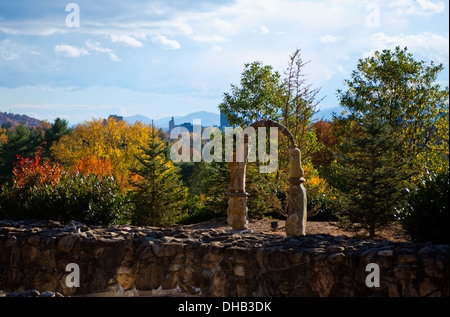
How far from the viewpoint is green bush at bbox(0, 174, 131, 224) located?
873 centimetres

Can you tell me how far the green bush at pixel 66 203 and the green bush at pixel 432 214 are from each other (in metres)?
5.64

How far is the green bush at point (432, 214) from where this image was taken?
5328 millimetres

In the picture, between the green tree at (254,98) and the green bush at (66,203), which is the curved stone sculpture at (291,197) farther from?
the green tree at (254,98)

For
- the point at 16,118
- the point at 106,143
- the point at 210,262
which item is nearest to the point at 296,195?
the point at 210,262


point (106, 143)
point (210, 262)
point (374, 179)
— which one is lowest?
point (210, 262)

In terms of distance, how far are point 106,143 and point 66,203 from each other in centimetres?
2254

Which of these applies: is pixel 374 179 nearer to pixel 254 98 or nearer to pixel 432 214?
pixel 432 214

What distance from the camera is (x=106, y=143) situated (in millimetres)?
30703

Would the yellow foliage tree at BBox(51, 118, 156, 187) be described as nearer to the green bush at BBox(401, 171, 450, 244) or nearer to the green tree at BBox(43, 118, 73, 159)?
the green tree at BBox(43, 118, 73, 159)

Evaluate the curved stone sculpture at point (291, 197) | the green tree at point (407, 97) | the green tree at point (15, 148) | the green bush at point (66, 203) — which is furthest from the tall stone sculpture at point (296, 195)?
the green tree at point (15, 148)

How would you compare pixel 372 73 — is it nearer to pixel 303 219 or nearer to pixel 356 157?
pixel 356 157

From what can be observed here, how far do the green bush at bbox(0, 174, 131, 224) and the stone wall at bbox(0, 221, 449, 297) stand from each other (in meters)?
0.81

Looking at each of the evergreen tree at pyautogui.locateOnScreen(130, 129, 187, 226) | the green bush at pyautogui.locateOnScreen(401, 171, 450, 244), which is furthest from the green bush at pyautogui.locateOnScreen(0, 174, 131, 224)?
the green bush at pyautogui.locateOnScreen(401, 171, 450, 244)
